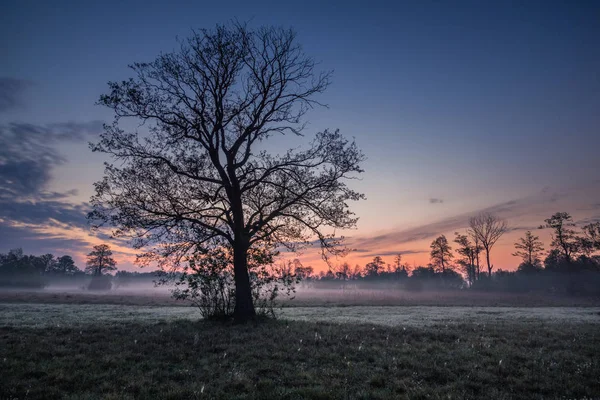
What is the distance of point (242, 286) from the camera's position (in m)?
18.7

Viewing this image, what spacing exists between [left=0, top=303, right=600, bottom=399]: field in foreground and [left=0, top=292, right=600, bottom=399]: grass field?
3cm

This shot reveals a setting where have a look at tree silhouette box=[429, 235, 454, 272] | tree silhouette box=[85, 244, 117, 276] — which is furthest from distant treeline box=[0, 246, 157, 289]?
tree silhouette box=[429, 235, 454, 272]

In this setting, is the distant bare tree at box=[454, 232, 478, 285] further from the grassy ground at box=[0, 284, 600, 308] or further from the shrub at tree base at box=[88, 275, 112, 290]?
the shrub at tree base at box=[88, 275, 112, 290]

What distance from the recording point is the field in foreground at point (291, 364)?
726cm

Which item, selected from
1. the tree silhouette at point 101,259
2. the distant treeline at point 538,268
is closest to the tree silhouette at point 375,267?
the distant treeline at point 538,268

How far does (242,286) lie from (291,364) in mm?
9644

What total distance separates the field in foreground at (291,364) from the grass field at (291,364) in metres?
0.03

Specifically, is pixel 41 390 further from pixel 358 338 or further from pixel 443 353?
pixel 443 353

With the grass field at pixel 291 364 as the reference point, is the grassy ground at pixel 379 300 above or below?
below

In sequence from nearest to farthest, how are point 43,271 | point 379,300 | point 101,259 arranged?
1. point 379,300
2. point 101,259
3. point 43,271

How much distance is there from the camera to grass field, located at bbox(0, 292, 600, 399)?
724 centimetres

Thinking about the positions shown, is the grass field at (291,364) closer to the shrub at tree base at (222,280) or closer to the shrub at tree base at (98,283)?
the shrub at tree base at (222,280)

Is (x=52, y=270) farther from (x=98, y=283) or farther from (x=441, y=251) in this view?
(x=441, y=251)

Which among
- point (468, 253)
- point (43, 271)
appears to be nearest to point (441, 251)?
point (468, 253)
